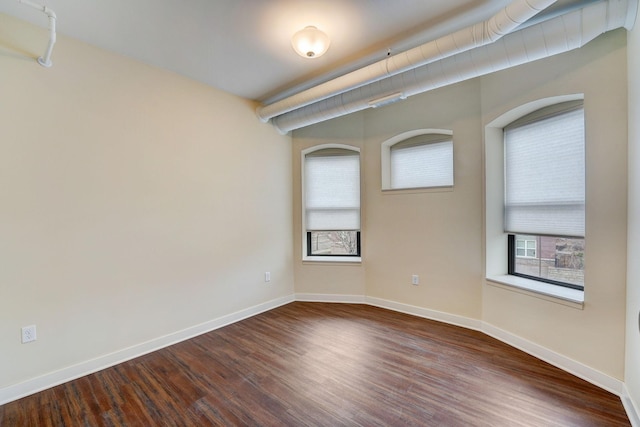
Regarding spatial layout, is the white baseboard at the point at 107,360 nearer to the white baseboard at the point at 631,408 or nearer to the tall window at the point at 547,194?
the tall window at the point at 547,194

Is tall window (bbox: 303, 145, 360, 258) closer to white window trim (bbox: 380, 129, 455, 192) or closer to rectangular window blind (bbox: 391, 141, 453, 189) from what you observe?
white window trim (bbox: 380, 129, 455, 192)

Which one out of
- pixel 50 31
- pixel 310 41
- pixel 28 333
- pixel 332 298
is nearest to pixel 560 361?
pixel 332 298

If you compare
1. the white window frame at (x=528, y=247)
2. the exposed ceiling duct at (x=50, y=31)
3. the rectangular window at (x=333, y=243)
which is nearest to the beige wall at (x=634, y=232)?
the white window frame at (x=528, y=247)

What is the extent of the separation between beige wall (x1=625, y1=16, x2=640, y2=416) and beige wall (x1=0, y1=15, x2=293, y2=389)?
348 cm

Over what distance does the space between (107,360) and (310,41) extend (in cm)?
317

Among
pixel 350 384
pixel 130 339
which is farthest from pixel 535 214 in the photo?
pixel 130 339

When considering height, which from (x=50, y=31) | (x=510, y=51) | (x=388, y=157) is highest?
(x=50, y=31)

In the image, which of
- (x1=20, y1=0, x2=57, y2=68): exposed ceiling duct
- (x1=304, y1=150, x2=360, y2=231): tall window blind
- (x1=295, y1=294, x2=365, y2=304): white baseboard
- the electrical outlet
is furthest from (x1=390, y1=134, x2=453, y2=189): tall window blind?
the electrical outlet

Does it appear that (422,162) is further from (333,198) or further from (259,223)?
(259,223)

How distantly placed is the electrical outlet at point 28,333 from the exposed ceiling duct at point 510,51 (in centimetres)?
314

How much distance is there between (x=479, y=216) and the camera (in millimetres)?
3012

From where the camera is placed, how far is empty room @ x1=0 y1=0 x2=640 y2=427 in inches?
75.7

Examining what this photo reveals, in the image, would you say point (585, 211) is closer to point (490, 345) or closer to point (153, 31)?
point (490, 345)

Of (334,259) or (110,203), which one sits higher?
(110,203)
